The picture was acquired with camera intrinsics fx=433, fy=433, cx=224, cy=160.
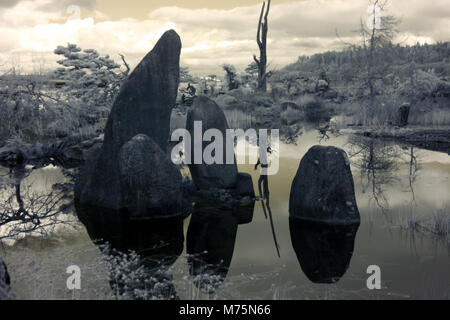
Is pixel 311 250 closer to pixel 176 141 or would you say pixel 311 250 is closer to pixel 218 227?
pixel 218 227

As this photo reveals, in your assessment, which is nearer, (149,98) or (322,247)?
(322,247)

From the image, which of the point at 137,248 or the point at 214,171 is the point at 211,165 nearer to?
the point at 214,171

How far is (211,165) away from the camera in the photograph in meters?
9.30

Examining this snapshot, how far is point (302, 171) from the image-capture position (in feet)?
24.8

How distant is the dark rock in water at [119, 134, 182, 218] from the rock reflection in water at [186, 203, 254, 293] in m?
0.71

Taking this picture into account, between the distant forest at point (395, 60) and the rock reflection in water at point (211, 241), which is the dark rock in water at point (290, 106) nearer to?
the distant forest at point (395, 60)

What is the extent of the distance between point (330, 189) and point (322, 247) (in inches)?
49.7

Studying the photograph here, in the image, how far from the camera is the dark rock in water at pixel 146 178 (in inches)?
303

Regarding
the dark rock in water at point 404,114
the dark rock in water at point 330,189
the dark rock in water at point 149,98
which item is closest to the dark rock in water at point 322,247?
the dark rock in water at point 330,189

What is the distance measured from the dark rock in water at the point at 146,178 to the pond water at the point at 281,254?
50cm

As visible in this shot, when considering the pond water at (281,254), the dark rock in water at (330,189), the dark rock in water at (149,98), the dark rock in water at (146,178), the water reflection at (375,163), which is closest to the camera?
the pond water at (281,254)

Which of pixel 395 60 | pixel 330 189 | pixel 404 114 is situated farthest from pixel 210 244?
pixel 395 60

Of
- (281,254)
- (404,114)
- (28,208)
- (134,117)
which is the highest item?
(134,117)
